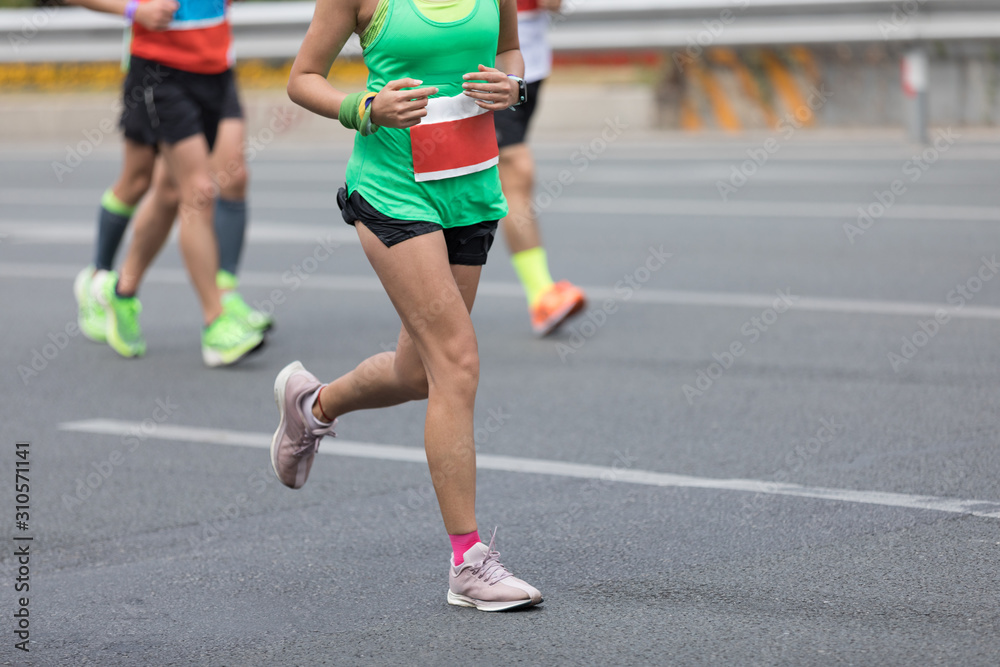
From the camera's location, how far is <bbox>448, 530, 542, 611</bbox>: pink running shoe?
3654mm

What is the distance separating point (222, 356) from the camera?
6.82 metres

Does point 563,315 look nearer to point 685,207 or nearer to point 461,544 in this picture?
point 461,544

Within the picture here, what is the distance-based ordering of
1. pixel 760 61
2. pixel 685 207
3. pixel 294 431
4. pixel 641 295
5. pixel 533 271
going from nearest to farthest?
pixel 294 431 → pixel 533 271 → pixel 641 295 → pixel 685 207 → pixel 760 61

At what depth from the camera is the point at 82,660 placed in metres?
3.44

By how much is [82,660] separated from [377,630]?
69cm

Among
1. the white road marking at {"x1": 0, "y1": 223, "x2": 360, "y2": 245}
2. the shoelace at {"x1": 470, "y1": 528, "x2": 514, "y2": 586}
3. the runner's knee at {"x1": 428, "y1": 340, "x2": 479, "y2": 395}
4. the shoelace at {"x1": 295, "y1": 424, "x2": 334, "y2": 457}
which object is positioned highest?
the runner's knee at {"x1": 428, "y1": 340, "x2": 479, "y2": 395}

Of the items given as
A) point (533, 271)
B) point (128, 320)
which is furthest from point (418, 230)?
point (128, 320)

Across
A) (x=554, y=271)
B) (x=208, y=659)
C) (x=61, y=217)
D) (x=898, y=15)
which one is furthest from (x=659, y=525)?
(x=898, y=15)

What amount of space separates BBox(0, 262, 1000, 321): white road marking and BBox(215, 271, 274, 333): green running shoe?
136 cm

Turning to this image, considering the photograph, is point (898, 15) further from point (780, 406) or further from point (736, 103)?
point (780, 406)

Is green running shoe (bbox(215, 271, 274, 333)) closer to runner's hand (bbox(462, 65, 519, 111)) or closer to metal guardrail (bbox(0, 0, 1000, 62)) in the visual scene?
runner's hand (bbox(462, 65, 519, 111))

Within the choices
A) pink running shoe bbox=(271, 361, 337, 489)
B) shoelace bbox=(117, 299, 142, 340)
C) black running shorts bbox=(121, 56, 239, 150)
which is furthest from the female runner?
shoelace bbox=(117, 299, 142, 340)

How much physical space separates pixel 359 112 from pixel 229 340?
327cm

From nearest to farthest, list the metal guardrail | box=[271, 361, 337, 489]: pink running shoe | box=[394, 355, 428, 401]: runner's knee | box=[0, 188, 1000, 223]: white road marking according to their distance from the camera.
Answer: box=[394, 355, 428, 401]: runner's knee < box=[271, 361, 337, 489]: pink running shoe < box=[0, 188, 1000, 223]: white road marking < the metal guardrail
